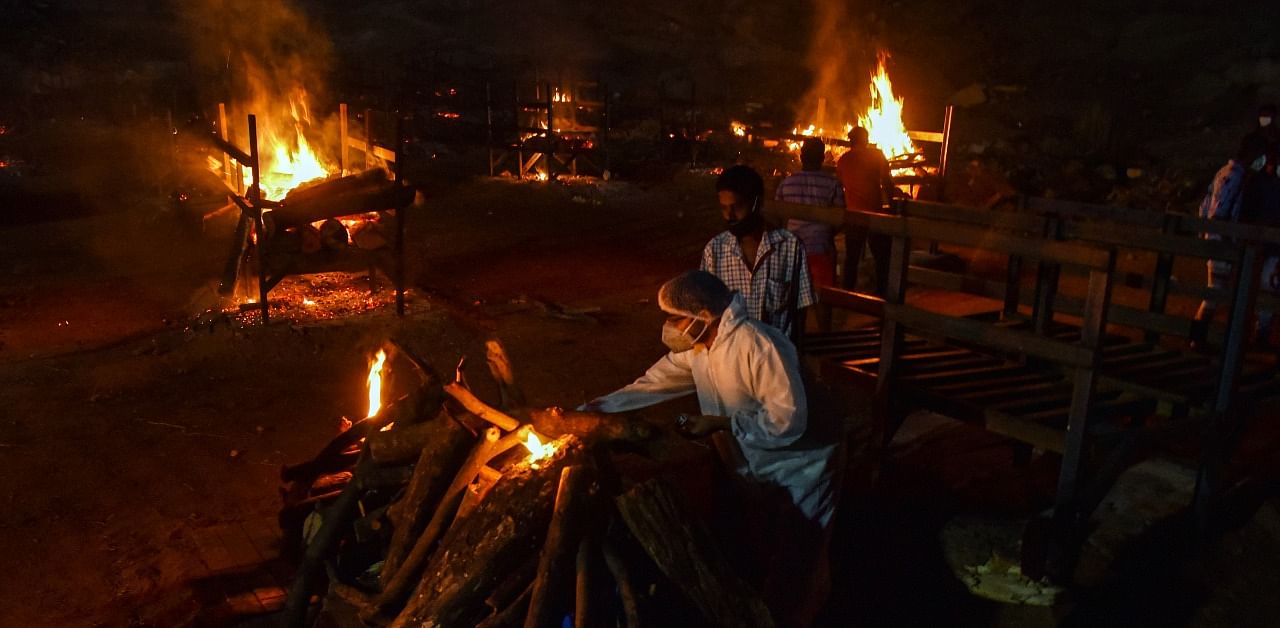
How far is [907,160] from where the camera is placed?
14672mm

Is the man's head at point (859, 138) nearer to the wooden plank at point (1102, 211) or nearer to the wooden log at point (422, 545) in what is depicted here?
the wooden plank at point (1102, 211)

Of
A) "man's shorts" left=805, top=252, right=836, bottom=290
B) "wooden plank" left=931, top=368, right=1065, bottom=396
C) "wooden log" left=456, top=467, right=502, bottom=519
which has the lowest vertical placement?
"wooden plank" left=931, top=368, right=1065, bottom=396

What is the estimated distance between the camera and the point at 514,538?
3.28m

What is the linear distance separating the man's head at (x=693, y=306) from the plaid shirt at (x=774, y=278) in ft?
4.91

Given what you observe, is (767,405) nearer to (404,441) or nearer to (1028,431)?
(404,441)

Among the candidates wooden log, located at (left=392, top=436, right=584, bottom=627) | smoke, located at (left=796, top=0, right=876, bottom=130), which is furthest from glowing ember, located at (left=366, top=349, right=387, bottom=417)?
smoke, located at (left=796, top=0, right=876, bottom=130)

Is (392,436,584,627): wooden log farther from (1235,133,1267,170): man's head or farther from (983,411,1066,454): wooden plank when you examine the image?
(1235,133,1267,170): man's head

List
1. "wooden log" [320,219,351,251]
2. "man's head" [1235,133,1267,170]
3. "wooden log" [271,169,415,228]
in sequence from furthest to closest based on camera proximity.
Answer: "wooden log" [320,219,351,251]
"wooden log" [271,169,415,228]
"man's head" [1235,133,1267,170]

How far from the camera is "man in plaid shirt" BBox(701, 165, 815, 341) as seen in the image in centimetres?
527

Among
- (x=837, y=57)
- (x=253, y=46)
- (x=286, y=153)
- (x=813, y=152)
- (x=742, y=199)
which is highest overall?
(x=837, y=57)

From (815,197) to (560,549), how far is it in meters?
4.75

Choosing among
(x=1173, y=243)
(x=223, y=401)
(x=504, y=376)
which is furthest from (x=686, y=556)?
(x=223, y=401)

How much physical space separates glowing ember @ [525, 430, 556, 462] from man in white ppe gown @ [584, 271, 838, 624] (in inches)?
22.0

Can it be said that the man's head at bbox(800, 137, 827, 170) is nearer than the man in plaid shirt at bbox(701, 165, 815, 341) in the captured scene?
No
